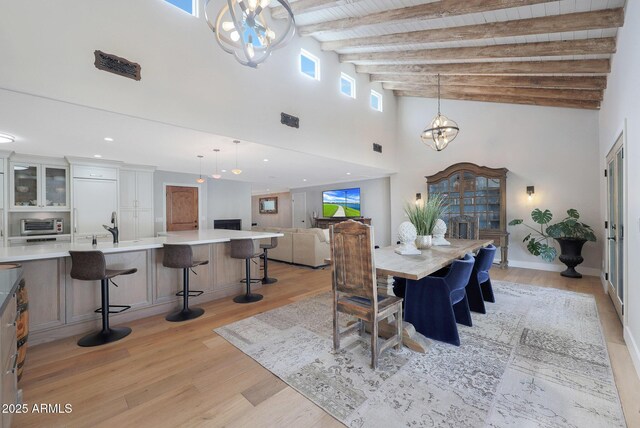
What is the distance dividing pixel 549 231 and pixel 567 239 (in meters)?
0.31

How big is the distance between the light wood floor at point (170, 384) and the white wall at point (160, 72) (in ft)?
7.96

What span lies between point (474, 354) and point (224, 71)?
14.5 feet

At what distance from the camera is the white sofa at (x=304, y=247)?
5.91 meters

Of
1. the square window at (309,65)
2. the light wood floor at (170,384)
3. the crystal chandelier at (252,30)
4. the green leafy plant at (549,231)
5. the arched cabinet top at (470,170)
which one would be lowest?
the light wood floor at (170,384)

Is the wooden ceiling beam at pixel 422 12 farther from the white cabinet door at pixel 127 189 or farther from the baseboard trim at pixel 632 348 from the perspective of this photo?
the white cabinet door at pixel 127 189

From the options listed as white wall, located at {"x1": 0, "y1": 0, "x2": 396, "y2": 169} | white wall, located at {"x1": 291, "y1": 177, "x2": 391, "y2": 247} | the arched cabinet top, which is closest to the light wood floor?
white wall, located at {"x1": 0, "y1": 0, "x2": 396, "y2": 169}

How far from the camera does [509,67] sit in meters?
4.48

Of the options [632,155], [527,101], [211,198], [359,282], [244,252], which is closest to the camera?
[359,282]

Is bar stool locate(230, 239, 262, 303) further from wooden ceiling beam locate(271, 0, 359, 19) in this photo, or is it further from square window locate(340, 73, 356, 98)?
square window locate(340, 73, 356, 98)

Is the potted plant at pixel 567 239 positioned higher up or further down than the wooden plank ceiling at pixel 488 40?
further down

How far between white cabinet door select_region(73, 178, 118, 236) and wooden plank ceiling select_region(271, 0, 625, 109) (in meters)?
4.60

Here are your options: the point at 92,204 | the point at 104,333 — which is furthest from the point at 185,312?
the point at 92,204

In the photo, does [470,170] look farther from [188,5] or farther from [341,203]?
[188,5]

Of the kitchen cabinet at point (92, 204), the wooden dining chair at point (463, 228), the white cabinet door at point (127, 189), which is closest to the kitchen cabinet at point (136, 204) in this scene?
the white cabinet door at point (127, 189)
